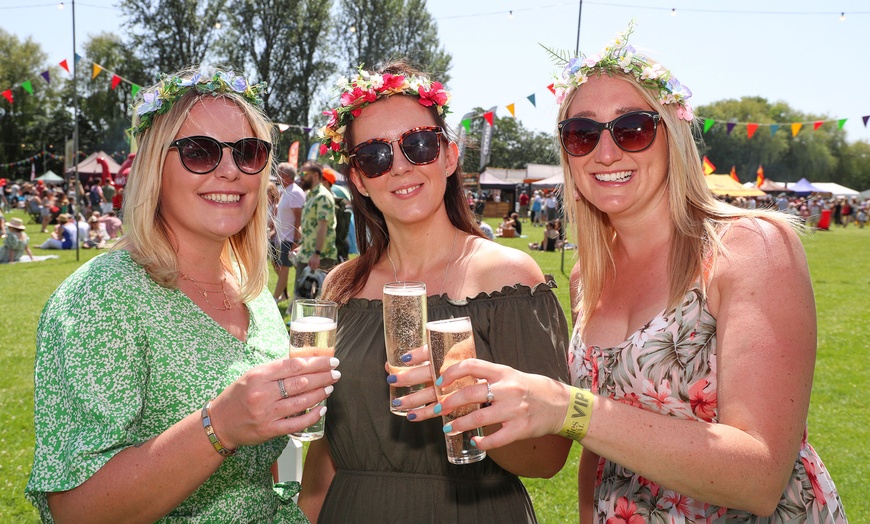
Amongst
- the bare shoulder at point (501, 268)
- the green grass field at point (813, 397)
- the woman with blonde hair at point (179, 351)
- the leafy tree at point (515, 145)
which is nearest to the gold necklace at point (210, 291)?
the woman with blonde hair at point (179, 351)

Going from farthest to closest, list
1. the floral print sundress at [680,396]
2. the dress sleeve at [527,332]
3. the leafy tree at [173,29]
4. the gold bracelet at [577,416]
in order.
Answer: the leafy tree at [173,29] → the dress sleeve at [527,332] → the floral print sundress at [680,396] → the gold bracelet at [577,416]

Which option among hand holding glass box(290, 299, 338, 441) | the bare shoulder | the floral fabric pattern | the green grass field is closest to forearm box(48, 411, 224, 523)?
hand holding glass box(290, 299, 338, 441)

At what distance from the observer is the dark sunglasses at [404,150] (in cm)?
258

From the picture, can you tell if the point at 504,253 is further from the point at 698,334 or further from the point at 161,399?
the point at 161,399

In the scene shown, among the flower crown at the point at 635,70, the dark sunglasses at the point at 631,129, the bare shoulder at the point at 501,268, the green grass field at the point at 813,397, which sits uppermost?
the flower crown at the point at 635,70

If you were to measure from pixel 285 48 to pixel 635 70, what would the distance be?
4618 centimetres

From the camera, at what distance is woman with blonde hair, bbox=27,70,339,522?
1821mm

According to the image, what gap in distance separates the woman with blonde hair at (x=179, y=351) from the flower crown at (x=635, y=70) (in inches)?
51.9

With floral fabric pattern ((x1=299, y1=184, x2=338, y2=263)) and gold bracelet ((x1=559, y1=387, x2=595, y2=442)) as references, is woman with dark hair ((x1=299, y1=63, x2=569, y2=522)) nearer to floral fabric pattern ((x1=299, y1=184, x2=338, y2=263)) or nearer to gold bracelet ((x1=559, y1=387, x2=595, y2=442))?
gold bracelet ((x1=559, y1=387, x2=595, y2=442))

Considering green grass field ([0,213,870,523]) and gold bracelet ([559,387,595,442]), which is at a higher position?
gold bracelet ([559,387,595,442])

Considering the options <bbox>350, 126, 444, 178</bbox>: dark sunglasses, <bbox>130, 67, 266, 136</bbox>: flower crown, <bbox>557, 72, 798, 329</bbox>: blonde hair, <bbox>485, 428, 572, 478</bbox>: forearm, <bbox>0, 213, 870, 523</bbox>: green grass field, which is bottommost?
<bbox>0, 213, 870, 523</bbox>: green grass field

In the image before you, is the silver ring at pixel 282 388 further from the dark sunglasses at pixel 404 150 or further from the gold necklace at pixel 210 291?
the dark sunglasses at pixel 404 150

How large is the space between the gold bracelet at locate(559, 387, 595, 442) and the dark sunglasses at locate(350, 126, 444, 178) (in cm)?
126

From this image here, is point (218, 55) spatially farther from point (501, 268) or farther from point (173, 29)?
point (501, 268)
